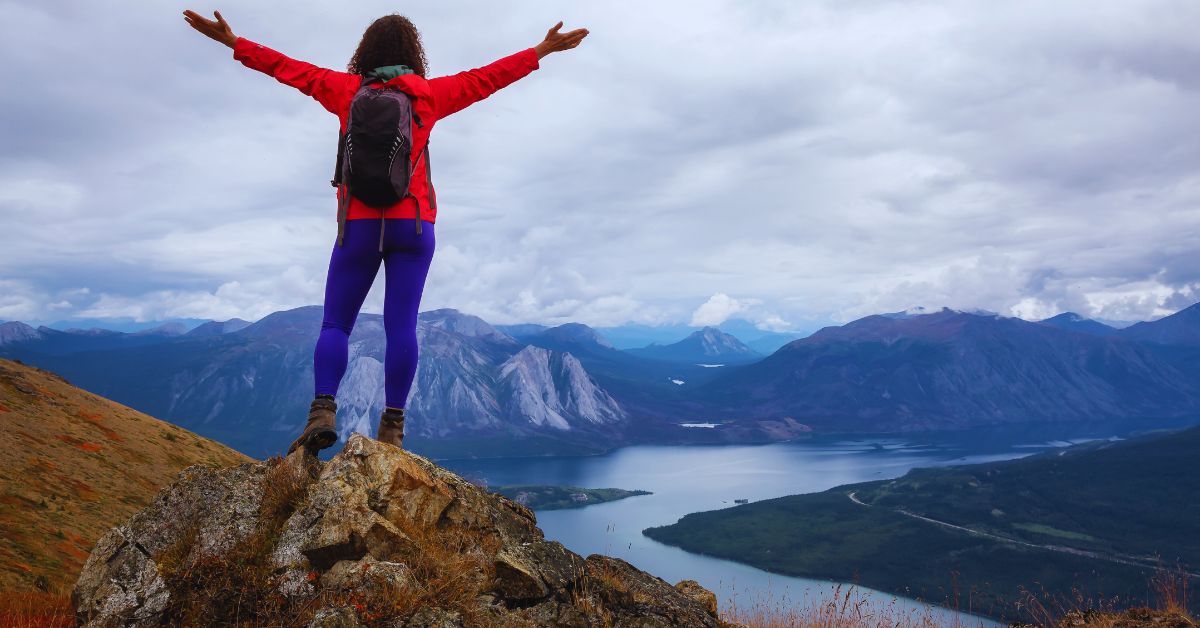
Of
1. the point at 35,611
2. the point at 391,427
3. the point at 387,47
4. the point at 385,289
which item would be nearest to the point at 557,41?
the point at 387,47

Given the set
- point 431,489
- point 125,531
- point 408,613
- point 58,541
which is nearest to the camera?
point 408,613

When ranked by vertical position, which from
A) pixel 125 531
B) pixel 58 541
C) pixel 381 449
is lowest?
pixel 58 541

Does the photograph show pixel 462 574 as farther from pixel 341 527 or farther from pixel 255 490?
pixel 255 490

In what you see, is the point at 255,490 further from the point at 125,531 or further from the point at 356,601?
the point at 356,601

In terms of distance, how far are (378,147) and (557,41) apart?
2870 millimetres

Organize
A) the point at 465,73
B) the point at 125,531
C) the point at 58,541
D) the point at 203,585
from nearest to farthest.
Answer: the point at 203,585, the point at 125,531, the point at 465,73, the point at 58,541

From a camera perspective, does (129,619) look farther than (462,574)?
No

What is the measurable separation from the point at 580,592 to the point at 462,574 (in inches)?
55.1

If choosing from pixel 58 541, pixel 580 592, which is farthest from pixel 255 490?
pixel 58 541

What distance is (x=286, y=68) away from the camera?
838cm

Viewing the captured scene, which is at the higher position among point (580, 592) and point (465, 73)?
point (465, 73)

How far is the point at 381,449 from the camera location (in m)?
8.11

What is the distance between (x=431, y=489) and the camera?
807 centimetres

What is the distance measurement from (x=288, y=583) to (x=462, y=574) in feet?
5.23
